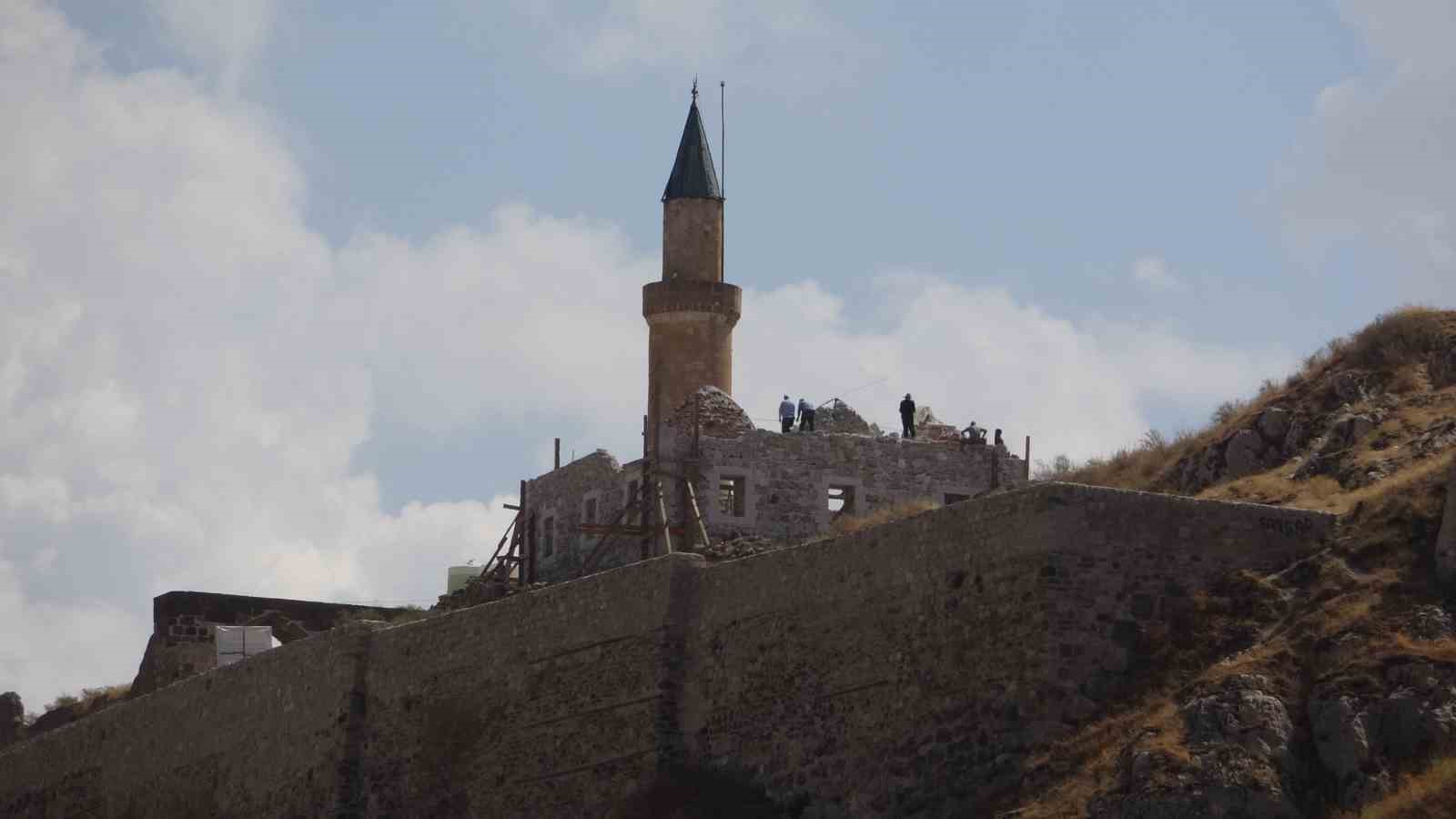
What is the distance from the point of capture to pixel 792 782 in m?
36.9

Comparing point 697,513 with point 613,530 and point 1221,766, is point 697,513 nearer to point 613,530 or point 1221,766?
point 613,530

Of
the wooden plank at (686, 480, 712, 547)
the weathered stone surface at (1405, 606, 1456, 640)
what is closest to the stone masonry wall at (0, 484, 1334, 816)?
the weathered stone surface at (1405, 606, 1456, 640)

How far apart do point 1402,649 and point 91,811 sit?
27.7 m

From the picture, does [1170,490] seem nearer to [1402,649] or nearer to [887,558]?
[887,558]

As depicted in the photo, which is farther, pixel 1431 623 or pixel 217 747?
pixel 217 747

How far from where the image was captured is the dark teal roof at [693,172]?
186 feet

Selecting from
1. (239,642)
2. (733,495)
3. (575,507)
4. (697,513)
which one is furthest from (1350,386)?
(239,642)

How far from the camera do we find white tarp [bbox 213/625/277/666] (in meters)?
57.0

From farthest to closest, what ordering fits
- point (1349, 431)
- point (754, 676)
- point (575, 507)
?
point (575, 507) → point (1349, 431) → point (754, 676)

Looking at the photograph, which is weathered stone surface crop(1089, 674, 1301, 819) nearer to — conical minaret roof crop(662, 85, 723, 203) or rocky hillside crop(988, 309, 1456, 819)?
rocky hillside crop(988, 309, 1456, 819)

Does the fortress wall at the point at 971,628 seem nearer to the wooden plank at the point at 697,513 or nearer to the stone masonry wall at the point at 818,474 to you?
the wooden plank at the point at 697,513

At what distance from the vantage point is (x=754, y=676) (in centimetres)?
3834

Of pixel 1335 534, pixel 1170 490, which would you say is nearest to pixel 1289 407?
pixel 1170 490

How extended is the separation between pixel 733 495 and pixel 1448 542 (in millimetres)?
21446
